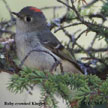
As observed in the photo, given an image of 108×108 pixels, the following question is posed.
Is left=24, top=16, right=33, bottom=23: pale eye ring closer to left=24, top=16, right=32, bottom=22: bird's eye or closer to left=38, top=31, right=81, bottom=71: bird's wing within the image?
left=24, top=16, right=32, bottom=22: bird's eye

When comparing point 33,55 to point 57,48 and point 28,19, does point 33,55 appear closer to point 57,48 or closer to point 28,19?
point 57,48

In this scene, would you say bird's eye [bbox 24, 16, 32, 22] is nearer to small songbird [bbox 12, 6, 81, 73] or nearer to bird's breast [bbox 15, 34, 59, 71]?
small songbird [bbox 12, 6, 81, 73]

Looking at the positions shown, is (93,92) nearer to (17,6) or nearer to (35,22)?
(35,22)

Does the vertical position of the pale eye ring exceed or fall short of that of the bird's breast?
it exceeds it

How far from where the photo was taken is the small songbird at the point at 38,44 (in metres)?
1.85

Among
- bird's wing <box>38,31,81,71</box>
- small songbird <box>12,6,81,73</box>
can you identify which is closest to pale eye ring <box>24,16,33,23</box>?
small songbird <box>12,6,81,73</box>

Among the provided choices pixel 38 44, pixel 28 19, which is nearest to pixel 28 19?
pixel 28 19

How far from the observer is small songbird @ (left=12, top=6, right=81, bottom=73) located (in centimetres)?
185

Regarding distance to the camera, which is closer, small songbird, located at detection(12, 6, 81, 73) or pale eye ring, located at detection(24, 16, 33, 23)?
small songbird, located at detection(12, 6, 81, 73)

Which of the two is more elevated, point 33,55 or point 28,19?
point 28,19

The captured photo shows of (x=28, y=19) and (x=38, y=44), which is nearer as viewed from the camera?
(x=38, y=44)

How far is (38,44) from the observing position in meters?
1.90

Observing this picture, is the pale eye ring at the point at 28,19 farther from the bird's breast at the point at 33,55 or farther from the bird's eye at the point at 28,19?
the bird's breast at the point at 33,55

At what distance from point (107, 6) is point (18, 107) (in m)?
0.91
